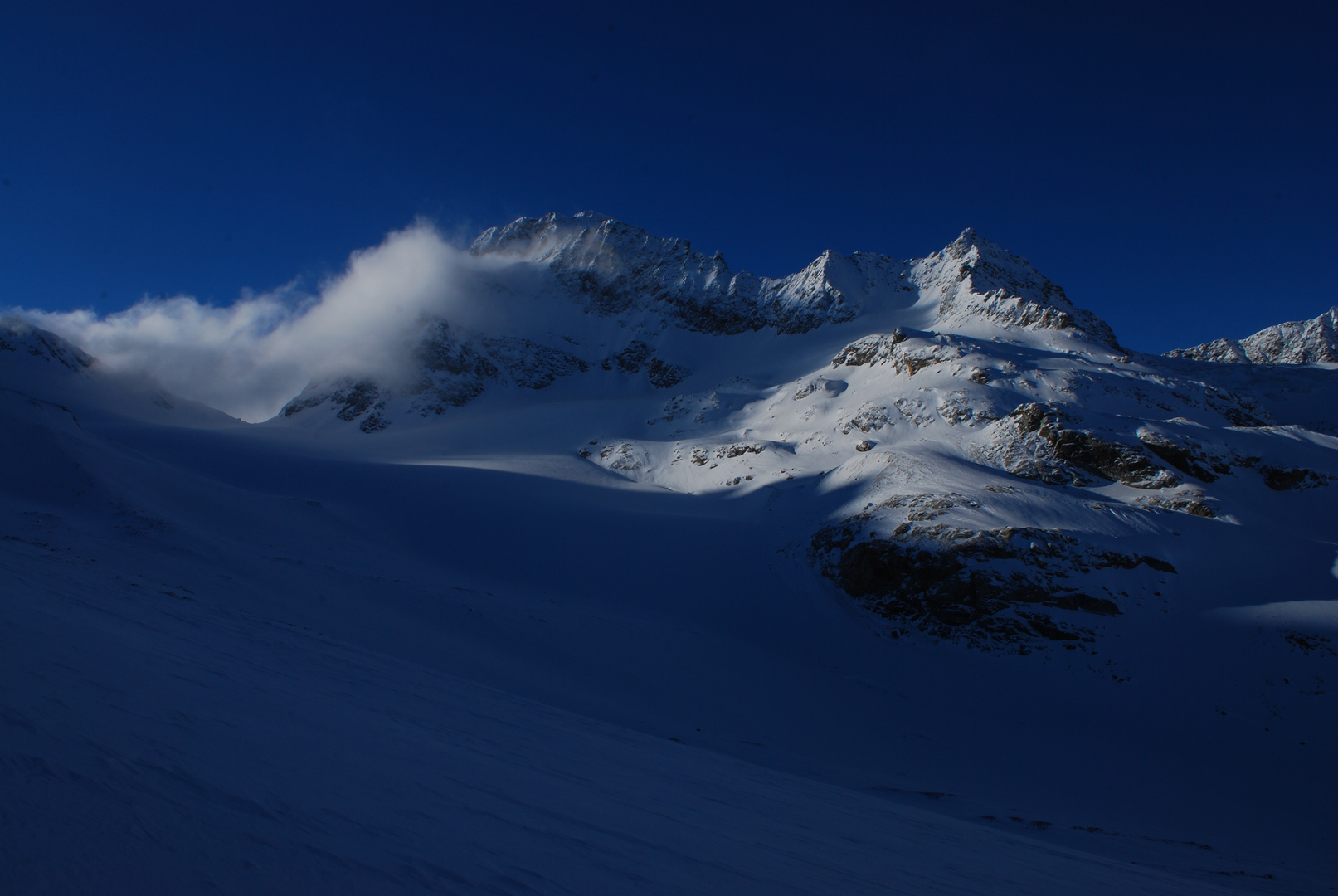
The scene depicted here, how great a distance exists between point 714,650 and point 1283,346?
124 m

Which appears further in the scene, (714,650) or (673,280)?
(673,280)

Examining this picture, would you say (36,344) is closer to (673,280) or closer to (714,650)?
(673,280)

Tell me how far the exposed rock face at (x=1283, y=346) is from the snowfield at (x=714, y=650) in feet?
171

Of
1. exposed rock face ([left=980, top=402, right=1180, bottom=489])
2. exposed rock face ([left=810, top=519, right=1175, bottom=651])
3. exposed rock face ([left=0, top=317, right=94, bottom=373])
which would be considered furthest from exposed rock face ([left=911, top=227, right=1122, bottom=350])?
exposed rock face ([left=0, top=317, right=94, bottom=373])

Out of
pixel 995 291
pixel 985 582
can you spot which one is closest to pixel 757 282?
pixel 995 291

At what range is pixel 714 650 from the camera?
648 inches

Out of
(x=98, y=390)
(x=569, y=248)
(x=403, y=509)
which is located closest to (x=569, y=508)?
(x=403, y=509)

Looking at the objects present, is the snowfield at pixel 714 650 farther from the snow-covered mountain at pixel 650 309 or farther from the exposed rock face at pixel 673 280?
the exposed rock face at pixel 673 280

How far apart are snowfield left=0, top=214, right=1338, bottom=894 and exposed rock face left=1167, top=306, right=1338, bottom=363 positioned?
52.2 meters

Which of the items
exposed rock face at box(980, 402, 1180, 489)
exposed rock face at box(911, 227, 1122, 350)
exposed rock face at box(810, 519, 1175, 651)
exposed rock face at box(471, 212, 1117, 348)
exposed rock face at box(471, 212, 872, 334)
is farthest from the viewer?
exposed rock face at box(471, 212, 872, 334)

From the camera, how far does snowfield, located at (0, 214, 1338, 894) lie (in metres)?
3.09

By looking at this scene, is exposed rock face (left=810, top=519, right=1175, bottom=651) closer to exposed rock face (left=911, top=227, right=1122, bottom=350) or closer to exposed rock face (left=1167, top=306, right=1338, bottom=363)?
exposed rock face (left=911, top=227, right=1122, bottom=350)

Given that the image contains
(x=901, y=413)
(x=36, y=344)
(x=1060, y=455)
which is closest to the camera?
(x=1060, y=455)

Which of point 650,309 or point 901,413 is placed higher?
point 650,309
